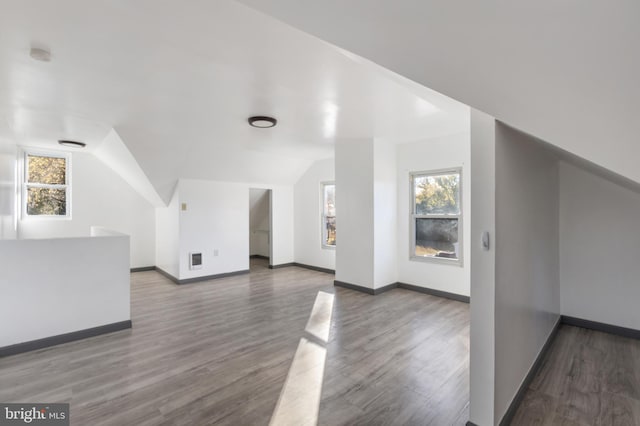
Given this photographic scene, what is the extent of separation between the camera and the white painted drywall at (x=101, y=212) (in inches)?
232

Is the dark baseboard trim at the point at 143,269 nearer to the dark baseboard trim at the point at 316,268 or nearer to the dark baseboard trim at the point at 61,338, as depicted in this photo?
the dark baseboard trim at the point at 316,268

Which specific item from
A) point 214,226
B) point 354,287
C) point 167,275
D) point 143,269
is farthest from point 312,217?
point 143,269

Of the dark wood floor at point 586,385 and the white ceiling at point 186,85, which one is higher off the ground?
the white ceiling at point 186,85

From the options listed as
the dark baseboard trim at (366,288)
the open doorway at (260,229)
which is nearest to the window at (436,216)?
the dark baseboard trim at (366,288)

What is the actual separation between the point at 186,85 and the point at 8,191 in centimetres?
415

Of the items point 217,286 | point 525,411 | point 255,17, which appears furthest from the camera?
point 217,286

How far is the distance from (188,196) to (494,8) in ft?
18.7

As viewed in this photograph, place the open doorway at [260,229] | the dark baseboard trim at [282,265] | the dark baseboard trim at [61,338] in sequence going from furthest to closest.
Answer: the open doorway at [260,229], the dark baseboard trim at [282,265], the dark baseboard trim at [61,338]

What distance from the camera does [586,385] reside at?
2406mm

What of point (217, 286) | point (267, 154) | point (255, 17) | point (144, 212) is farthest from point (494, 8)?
point (144, 212)

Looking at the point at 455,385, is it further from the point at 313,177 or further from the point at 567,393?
the point at 313,177

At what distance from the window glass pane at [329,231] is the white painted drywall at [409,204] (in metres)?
1.70

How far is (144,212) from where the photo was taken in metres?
6.88

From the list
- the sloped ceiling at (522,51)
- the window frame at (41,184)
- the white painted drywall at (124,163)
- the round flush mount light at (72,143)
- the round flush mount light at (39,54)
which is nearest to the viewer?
the sloped ceiling at (522,51)
